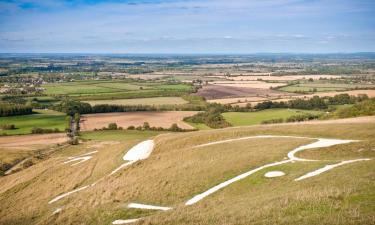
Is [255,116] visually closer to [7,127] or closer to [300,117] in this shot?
[300,117]

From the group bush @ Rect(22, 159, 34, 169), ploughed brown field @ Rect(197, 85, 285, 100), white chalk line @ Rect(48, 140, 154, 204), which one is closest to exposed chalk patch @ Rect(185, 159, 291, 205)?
white chalk line @ Rect(48, 140, 154, 204)

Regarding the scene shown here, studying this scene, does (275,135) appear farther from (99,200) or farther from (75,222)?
(75,222)

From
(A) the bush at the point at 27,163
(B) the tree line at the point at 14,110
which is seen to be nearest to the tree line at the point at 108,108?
(B) the tree line at the point at 14,110

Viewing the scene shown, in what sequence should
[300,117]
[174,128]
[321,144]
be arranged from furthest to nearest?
1. [300,117]
2. [174,128]
3. [321,144]

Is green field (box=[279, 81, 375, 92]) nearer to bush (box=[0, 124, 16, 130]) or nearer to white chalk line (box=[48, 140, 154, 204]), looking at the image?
bush (box=[0, 124, 16, 130])

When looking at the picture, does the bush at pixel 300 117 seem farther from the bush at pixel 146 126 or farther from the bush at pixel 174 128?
the bush at pixel 146 126

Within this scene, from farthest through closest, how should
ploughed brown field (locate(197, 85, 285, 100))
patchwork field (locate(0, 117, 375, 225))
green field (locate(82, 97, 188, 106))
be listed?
ploughed brown field (locate(197, 85, 285, 100))
green field (locate(82, 97, 188, 106))
patchwork field (locate(0, 117, 375, 225))

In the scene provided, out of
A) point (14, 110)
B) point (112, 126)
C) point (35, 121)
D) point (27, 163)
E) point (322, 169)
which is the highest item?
point (322, 169)

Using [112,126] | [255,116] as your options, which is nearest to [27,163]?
[112,126]
